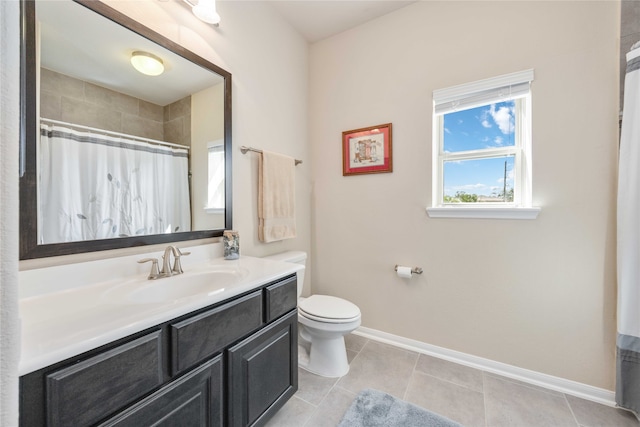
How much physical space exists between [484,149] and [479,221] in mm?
530

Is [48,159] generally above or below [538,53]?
below

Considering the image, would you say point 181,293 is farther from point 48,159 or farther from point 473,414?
point 473,414

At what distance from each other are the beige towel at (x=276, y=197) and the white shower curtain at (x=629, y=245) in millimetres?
1952

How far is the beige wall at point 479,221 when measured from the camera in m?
1.43

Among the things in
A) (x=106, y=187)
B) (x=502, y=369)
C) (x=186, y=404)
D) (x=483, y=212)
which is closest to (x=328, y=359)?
(x=186, y=404)

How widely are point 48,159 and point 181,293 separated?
0.73 m

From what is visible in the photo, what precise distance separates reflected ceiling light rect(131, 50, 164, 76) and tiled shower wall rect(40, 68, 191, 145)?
16cm

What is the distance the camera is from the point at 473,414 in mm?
1366

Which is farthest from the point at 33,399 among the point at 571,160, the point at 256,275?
the point at 571,160

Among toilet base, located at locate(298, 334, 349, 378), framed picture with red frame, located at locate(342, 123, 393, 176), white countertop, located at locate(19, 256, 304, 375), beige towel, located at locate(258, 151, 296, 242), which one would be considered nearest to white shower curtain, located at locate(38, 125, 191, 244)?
white countertop, located at locate(19, 256, 304, 375)

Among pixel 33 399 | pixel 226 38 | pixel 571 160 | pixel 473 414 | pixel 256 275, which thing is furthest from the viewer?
pixel 226 38

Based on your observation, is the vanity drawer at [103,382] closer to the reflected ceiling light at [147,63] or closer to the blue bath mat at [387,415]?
the blue bath mat at [387,415]

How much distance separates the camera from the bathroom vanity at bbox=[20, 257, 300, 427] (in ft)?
1.98

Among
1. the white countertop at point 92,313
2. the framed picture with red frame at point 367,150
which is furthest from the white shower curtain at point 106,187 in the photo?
the framed picture with red frame at point 367,150
